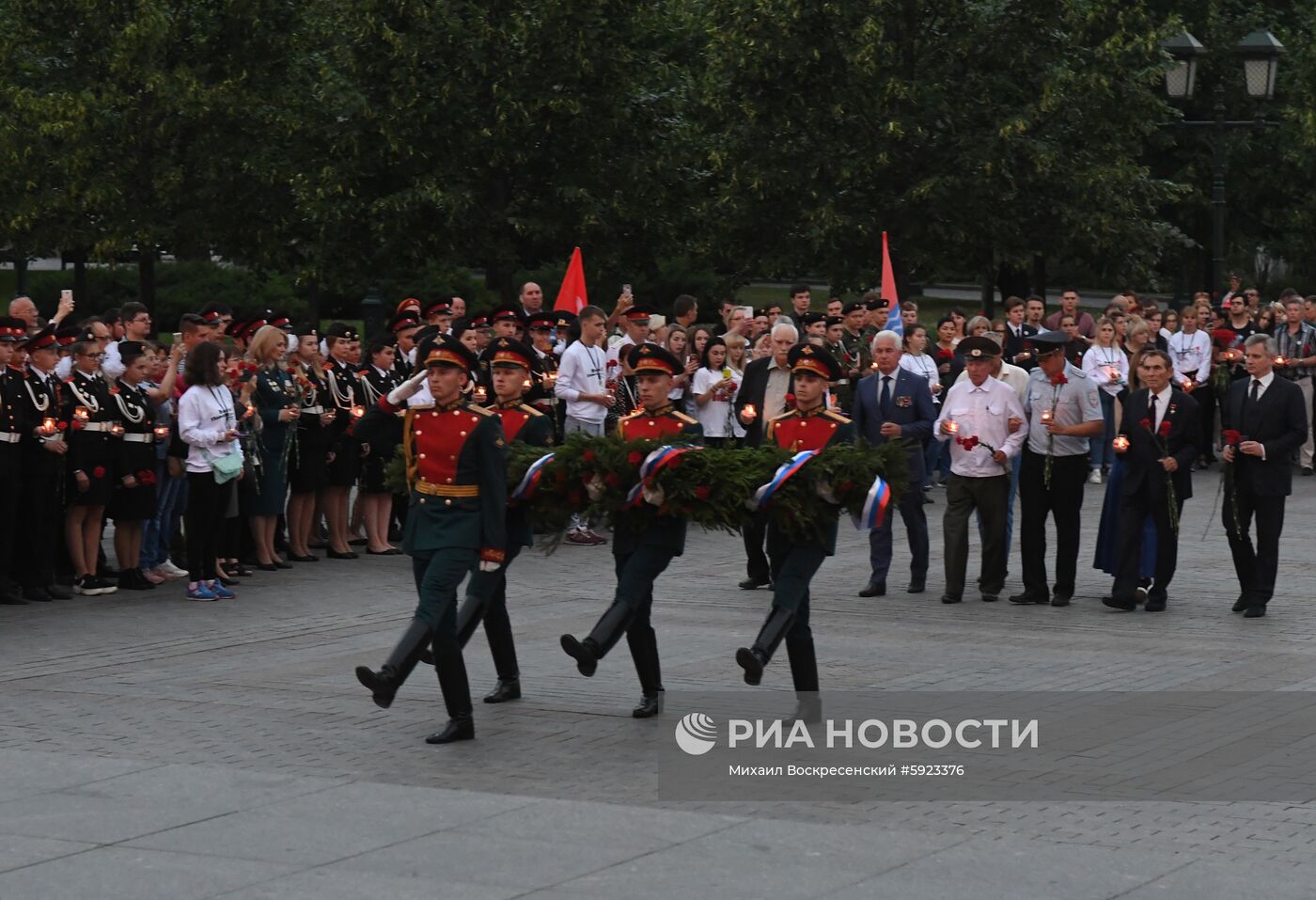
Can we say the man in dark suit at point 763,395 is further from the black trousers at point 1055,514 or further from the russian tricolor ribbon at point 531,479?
the russian tricolor ribbon at point 531,479

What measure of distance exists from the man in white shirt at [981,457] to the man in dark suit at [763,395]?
1432 millimetres

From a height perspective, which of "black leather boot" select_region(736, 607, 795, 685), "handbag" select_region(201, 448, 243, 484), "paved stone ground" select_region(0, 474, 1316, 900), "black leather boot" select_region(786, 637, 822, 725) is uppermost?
"handbag" select_region(201, 448, 243, 484)

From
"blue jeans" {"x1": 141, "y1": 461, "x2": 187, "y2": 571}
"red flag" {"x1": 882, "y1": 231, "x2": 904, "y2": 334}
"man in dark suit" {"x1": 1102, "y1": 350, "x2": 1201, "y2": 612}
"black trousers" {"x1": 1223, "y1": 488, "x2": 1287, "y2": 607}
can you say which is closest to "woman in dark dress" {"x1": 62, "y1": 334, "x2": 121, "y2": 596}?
"blue jeans" {"x1": 141, "y1": 461, "x2": 187, "y2": 571}

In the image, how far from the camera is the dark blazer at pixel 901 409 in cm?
1633

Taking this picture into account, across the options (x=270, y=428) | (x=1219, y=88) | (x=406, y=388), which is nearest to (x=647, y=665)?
(x=406, y=388)

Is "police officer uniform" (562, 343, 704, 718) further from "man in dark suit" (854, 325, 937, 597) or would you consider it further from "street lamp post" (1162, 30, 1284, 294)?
"street lamp post" (1162, 30, 1284, 294)

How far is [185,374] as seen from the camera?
636 inches

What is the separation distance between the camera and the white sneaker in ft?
54.8

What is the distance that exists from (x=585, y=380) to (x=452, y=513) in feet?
28.8

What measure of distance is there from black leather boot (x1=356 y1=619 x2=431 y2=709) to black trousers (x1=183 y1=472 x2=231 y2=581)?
19.6ft

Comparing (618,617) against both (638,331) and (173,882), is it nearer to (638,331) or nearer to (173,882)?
(173,882)

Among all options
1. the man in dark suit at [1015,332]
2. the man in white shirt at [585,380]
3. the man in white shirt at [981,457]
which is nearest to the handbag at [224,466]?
the man in white shirt at [585,380]

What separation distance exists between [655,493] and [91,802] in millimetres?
3158

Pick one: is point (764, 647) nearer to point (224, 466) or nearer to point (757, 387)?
point (224, 466)
